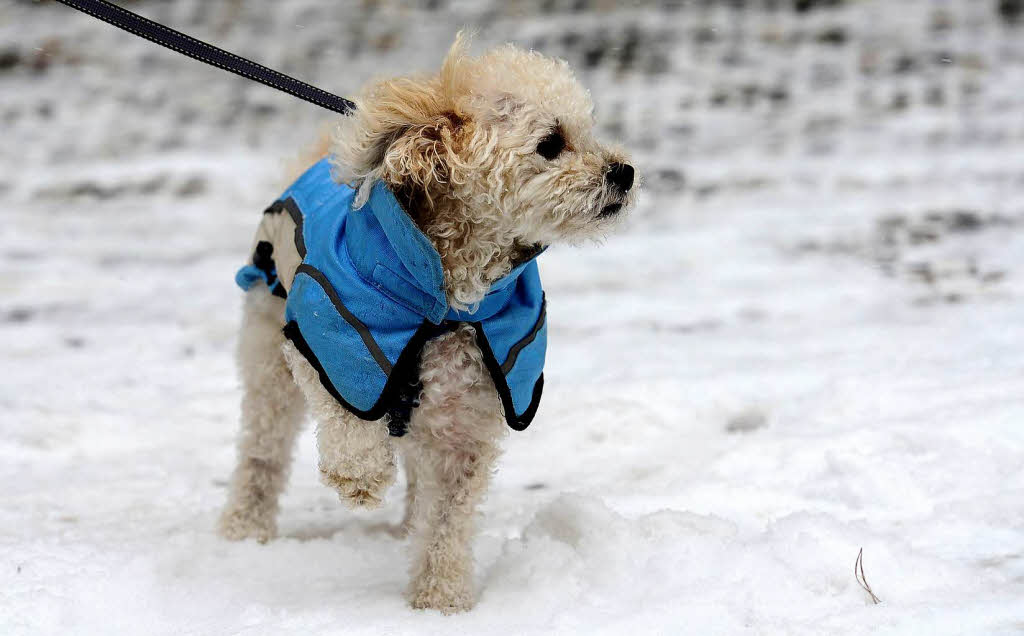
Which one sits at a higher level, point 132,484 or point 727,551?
point 727,551

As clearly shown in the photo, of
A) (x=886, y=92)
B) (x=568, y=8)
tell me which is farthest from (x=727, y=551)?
(x=568, y=8)

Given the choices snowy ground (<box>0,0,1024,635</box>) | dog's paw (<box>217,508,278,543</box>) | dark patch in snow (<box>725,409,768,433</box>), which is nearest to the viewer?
snowy ground (<box>0,0,1024,635</box>)

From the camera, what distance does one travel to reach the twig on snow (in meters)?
2.37

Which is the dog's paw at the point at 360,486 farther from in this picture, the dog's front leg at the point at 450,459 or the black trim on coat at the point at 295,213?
the black trim on coat at the point at 295,213

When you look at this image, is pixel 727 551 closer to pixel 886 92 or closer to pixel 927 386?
pixel 927 386

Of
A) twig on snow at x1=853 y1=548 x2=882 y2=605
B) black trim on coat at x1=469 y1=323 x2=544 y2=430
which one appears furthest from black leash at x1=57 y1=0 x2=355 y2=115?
twig on snow at x1=853 y1=548 x2=882 y2=605

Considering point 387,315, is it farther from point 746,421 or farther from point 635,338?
point 635,338

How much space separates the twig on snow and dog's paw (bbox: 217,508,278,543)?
176cm

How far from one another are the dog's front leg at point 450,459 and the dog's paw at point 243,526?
0.66 metres

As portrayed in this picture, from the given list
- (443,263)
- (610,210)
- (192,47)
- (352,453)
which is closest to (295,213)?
(192,47)

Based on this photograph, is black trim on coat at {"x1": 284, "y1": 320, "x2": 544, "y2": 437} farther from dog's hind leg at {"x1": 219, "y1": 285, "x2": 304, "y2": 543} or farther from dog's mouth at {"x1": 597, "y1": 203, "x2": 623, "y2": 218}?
dog's hind leg at {"x1": 219, "y1": 285, "x2": 304, "y2": 543}

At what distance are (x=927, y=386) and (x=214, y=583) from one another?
107 inches

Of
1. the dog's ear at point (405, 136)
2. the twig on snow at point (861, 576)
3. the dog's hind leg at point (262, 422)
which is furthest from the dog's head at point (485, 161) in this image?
the twig on snow at point (861, 576)

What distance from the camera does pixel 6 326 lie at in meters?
4.98
